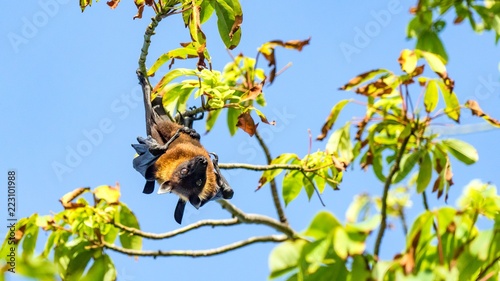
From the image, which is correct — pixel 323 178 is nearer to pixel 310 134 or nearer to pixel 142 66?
pixel 310 134

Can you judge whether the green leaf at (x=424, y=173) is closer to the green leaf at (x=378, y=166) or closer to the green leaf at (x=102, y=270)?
the green leaf at (x=378, y=166)

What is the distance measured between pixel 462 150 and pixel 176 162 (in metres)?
2.80

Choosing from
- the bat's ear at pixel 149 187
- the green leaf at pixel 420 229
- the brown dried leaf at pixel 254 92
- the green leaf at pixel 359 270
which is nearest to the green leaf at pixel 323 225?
the green leaf at pixel 359 270

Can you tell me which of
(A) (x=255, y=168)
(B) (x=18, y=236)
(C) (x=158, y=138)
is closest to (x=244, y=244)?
(A) (x=255, y=168)

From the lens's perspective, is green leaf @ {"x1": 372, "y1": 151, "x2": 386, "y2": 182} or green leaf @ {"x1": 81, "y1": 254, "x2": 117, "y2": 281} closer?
green leaf @ {"x1": 81, "y1": 254, "x2": 117, "y2": 281}

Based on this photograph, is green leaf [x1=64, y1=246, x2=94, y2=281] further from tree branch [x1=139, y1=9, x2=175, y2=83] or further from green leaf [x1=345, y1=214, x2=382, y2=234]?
green leaf [x1=345, y1=214, x2=382, y2=234]

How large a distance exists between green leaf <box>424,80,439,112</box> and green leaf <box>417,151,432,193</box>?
42 cm

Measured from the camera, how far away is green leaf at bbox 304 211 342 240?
2.92m

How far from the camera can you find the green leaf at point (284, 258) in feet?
9.57

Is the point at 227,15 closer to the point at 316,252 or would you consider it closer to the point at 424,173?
the point at 424,173

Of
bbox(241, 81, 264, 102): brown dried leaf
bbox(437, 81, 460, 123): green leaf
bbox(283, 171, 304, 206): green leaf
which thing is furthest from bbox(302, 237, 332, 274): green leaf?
bbox(283, 171, 304, 206): green leaf

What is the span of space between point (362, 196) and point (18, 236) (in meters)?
3.82

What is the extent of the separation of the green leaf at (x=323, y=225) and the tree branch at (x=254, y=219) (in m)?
2.31

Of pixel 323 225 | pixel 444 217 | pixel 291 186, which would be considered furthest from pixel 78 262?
pixel 444 217
